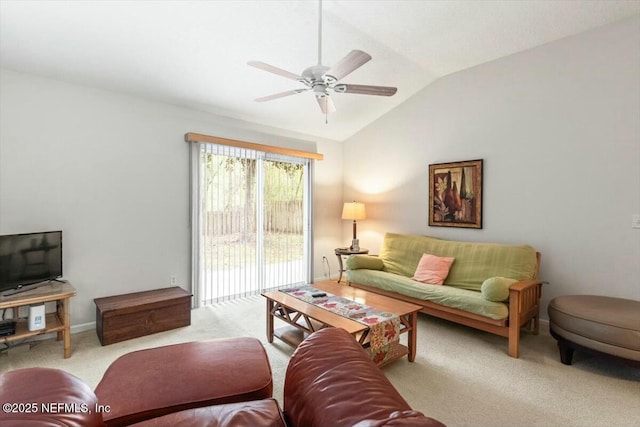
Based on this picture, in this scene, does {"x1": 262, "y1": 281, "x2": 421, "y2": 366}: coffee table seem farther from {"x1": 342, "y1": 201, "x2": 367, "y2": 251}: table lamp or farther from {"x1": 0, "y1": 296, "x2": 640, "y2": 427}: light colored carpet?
{"x1": 342, "y1": 201, "x2": 367, "y2": 251}: table lamp

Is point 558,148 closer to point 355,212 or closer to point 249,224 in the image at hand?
point 355,212

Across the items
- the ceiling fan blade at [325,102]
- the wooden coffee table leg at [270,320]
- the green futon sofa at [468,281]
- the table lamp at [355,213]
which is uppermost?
the ceiling fan blade at [325,102]

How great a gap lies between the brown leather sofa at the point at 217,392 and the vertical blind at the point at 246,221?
2259 mm

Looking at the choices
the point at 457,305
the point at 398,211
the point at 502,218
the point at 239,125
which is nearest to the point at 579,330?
the point at 457,305

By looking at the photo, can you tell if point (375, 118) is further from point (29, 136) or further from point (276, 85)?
point (29, 136)

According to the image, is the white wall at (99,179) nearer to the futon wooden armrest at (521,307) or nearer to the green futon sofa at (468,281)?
the green futon sofa at (468,281)

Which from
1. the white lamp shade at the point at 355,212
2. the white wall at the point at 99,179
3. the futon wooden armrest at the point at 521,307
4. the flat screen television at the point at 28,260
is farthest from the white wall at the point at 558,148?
the flat screen television at the point at 28,260

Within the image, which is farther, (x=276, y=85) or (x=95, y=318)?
(x=276, y=85)

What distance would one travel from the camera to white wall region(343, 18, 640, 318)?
286cm

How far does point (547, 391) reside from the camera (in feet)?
Answer: 7.14

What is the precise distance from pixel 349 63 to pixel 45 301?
2.94m

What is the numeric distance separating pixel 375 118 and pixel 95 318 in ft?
14.4

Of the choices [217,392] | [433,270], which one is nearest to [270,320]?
[217,392]

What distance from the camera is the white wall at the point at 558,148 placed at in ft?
9.37
